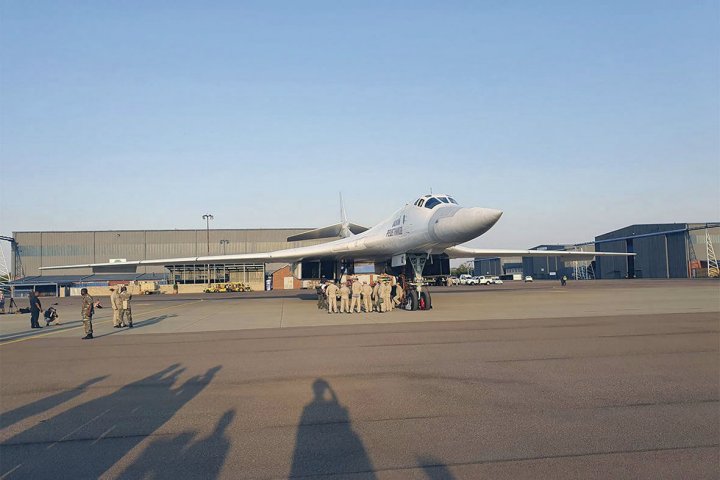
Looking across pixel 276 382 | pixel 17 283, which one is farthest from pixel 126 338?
pixel 17 283

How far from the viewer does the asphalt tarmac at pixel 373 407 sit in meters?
4.04

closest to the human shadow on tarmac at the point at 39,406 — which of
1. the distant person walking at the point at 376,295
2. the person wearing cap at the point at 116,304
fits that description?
the person wearing cap at the point at 116,304

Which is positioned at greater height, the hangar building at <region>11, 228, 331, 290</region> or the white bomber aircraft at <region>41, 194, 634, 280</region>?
the hangar building at <region>11, 228, 331, 290</region>

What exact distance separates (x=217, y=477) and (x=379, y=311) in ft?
50.0

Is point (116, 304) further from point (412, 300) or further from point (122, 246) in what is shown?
point (122, 246)

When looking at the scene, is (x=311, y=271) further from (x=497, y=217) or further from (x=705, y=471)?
(x=705, y=471)

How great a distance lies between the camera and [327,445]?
4445 mm

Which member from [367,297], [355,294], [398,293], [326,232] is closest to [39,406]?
[355,294]

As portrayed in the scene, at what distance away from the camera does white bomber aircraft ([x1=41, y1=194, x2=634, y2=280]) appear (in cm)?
1609

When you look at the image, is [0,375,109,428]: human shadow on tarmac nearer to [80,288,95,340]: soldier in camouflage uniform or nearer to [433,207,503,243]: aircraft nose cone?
[80,288,95,340]: soldier in camouflage uniform

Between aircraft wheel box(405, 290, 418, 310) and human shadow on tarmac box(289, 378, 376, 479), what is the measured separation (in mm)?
12721

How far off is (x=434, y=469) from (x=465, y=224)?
491 inches

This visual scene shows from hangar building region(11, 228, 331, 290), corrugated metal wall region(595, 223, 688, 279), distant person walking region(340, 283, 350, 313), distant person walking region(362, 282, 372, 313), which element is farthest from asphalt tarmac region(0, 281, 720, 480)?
hangar building region(11, 228, 331, 290)

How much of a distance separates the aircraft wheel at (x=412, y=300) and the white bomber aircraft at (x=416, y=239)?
623mm
